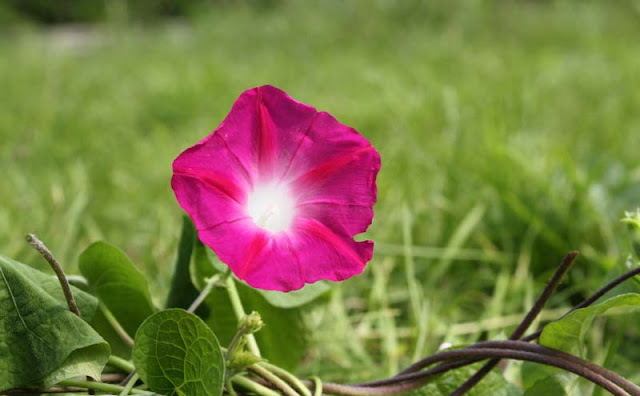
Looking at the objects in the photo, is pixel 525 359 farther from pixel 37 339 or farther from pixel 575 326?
pixel 37 339

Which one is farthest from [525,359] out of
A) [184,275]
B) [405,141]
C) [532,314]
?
[405,141]

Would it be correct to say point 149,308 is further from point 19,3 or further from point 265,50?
point 19,3

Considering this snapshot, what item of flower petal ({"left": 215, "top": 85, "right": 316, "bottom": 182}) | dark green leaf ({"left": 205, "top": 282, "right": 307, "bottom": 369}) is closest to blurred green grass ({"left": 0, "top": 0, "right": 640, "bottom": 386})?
dark green leaf ({"left": 205, "top": 282, "right": 307, "bottom": 369})

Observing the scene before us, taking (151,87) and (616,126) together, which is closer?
(616,126)

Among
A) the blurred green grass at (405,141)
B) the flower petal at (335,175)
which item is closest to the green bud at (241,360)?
the flower petal at (335,175)

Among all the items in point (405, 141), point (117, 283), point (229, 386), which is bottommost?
point (229, 386)

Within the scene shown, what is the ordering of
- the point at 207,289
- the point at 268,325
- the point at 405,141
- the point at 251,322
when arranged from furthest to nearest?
1. the point at 405,141
2. the point at 268,325
3. the point at 207,289
4. the point at 251,322

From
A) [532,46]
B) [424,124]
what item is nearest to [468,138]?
[424,124]
